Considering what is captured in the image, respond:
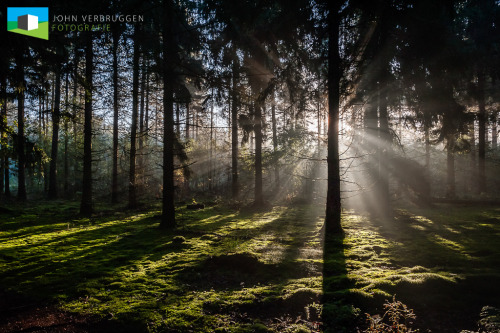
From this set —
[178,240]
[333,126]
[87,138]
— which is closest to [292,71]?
[333,126]

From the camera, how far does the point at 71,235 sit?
8914mm

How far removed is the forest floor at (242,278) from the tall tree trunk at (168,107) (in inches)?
40.4

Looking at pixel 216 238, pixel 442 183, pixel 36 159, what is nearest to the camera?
pixel 36 159

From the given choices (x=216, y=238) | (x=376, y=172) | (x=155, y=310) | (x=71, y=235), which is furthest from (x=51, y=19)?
(x=376, y=172)

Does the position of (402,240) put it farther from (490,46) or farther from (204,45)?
(490,46)

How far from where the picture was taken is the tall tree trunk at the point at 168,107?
362 inches

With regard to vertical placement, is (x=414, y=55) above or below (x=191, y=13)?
below

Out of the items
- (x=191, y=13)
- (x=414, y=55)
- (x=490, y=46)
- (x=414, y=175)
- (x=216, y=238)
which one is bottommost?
(x=216, y=238)

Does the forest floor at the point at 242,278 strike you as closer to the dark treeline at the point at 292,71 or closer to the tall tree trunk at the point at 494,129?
the dark treeline at the point at 292,71

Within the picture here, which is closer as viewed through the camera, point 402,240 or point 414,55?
point 402,240

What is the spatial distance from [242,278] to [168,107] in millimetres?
7101

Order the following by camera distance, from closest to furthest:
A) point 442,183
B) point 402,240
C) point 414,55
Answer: point 402,240
point 414,55
point 442,183

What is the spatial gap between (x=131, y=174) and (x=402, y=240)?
13.6 meters

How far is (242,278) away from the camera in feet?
17.8
